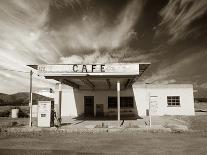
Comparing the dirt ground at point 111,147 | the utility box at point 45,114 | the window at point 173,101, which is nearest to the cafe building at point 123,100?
the window at point 173,101

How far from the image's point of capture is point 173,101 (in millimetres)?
26625

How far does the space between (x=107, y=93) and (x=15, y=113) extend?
1069cm

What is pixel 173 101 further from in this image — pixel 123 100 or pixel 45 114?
pixel 45 114

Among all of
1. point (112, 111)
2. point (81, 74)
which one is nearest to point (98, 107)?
point (112, 111)

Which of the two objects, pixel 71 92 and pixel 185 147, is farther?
pixel 71 92

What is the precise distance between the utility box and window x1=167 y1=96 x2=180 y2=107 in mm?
15650

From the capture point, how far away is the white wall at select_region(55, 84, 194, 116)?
2616 centimetres

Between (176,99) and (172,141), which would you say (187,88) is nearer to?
(176,99)

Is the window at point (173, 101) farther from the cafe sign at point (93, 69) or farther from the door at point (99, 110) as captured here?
the cafe sign at point (93, 69)

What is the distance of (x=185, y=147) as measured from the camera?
30.4ft

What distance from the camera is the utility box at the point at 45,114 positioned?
15320 millimetres

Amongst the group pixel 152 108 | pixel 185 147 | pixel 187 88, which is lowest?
pixel 185 147

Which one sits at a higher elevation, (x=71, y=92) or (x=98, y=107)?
(x=71, y=92)

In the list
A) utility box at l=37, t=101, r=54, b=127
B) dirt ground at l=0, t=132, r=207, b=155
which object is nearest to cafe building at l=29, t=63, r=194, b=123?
utility box at l=37, t=101, r=54, b=127
